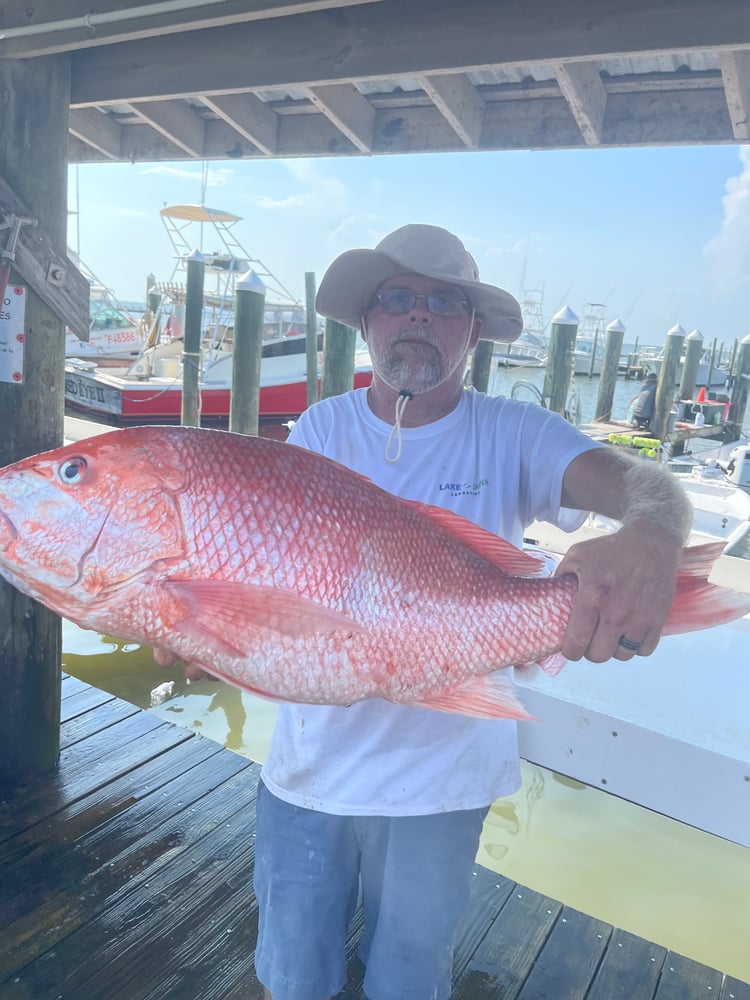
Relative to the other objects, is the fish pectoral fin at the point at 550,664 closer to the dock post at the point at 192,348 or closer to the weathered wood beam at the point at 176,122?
the weathered wood beam at the point at 176,122

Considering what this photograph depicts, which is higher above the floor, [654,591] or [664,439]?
[654,591]

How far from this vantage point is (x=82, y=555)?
125 centimetres

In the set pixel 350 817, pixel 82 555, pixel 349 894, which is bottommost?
pixel 349 894

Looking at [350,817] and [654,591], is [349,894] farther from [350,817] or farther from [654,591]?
[654,591]

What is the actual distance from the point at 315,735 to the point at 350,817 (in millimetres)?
237

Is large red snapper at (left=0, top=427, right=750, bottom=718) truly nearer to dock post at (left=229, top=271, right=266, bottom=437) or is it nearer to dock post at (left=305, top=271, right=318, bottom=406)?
dock post at (left=229, top=271, right=266, bottom=437)

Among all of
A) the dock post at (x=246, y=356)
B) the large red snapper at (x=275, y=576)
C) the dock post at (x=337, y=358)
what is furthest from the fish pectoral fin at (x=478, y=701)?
the dock post at (x=246, y=356)

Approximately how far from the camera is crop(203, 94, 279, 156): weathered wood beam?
2.65 meters

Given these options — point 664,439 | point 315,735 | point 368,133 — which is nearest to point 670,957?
point 315,735

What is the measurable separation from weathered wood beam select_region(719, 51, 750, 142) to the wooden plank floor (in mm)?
2733

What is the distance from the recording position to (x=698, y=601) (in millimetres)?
1315

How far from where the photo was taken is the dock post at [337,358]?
21.6ft

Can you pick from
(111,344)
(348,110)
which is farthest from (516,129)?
(111,344)

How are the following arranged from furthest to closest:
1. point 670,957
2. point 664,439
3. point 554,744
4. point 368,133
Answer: point 664,439, point 554,744, point 368,133, point 670,957
